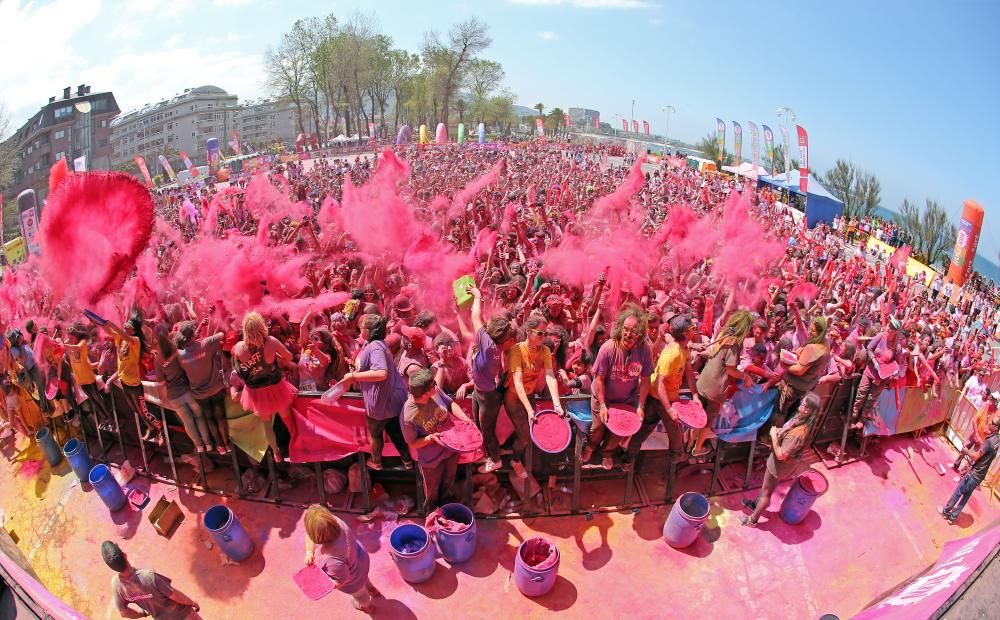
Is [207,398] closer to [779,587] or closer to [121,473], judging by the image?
[121,473]

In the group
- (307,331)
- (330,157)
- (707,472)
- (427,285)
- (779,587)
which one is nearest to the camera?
(779,587)

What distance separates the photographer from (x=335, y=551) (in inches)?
145

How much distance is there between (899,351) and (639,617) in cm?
446

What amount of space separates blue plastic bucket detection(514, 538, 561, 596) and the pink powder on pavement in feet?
17.3

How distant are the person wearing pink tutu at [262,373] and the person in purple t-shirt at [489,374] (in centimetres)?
177

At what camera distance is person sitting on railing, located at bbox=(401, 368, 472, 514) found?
4.10 m

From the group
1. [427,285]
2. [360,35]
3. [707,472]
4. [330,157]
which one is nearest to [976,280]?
[707,472]

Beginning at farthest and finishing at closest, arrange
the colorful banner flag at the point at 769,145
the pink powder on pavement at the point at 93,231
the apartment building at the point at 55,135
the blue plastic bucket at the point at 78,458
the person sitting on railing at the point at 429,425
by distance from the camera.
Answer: the apartment building at the point at 55,135
the colorful banner flag at the point at 769,145
the blue plastic bucket at the point at 78,458
the pink powder on pavement at the point at 93,231
the person sitting on railing at the point at 429,425

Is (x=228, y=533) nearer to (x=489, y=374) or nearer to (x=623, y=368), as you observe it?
(x=489, y=374)

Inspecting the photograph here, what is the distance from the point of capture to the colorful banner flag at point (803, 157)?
91.5 ft

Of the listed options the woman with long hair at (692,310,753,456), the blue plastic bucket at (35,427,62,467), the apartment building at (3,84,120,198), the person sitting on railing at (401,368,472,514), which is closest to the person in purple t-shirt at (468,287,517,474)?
the person sitting on railing at (401,368,472,514)

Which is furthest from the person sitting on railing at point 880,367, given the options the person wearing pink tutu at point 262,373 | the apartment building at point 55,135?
the apartment building at point 55,135

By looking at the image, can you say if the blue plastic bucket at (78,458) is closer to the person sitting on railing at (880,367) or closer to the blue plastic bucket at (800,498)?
the blue plastic bucket at (800,498)

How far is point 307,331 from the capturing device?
5488mm
